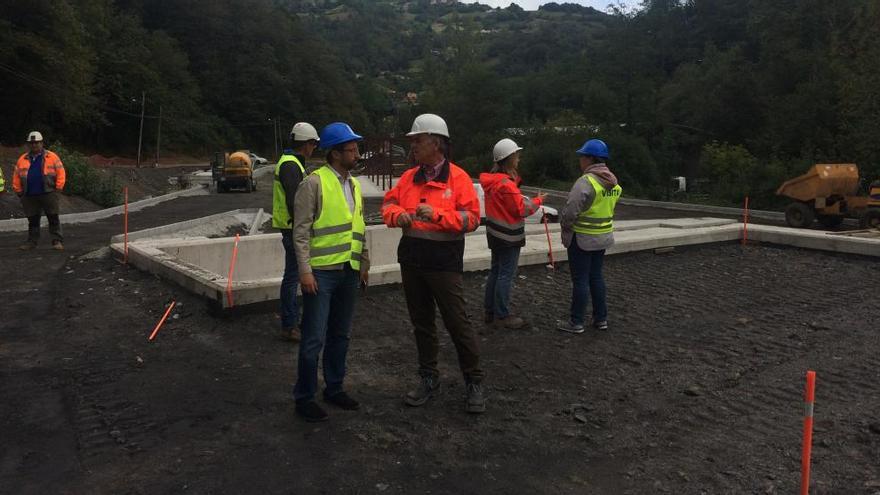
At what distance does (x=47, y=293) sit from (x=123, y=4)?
303 feet

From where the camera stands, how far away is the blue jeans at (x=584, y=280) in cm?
638

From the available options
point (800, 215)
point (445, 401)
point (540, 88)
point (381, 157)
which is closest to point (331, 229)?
point (445, 401)

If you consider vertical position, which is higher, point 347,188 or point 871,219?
point 347,188

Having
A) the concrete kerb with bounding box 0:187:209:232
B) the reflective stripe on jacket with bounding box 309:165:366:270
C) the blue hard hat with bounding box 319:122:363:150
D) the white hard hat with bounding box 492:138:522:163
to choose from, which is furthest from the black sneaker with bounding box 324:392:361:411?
the concrete kerb with bounding box 0:187:209:232

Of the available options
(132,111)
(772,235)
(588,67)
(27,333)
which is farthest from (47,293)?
(588,67)

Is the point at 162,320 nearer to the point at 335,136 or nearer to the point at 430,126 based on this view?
the point at 335,136

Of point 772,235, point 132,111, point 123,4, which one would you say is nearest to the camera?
point 772,235

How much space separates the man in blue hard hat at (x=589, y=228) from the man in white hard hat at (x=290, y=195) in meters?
2.53

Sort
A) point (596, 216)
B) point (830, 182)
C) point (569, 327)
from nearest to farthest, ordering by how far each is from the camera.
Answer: point (596, 216) < point (569, 327) < point (830, 182)

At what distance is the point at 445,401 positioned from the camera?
4.62 meters

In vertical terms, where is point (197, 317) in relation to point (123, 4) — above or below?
below

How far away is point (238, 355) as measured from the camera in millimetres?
5496

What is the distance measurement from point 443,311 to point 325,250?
0.89 metres

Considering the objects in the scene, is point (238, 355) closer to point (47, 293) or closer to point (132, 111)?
point (47, 293)
